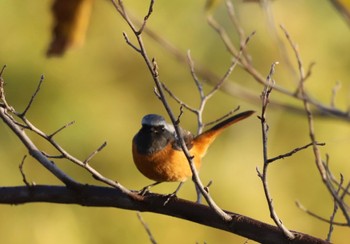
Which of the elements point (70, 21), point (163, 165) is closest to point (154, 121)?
point (163, 165)

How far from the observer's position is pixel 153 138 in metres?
4.65

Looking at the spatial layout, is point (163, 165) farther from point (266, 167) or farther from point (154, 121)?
point (266, 167)

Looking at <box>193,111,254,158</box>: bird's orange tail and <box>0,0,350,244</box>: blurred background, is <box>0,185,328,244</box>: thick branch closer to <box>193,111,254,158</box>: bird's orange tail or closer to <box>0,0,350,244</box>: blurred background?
<box>193,111,254,158</box>: bird's orange tail

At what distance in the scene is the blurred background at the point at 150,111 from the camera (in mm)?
9820

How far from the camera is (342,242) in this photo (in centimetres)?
1041

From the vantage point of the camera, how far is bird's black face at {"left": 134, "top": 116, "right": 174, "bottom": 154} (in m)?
4.61

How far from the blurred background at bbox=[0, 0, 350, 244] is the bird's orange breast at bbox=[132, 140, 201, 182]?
202 inches

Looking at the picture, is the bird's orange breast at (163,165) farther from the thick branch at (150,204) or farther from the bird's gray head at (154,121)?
the thick branch at (150,204)

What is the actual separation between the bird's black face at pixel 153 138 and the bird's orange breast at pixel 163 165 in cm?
3

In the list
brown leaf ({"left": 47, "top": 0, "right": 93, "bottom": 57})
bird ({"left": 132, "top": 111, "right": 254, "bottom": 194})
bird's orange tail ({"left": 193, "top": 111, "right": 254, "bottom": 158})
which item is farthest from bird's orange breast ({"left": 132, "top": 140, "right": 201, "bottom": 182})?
brown leaf ({"left": 47, "top": 0, "right": 93, "bottom": 57})

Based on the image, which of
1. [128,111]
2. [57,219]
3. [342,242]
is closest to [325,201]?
[342,242]

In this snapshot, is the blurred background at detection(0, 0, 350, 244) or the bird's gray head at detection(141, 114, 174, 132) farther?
the blurred background at detection(0, 0, 350, 244)

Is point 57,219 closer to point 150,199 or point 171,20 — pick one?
point 171,20

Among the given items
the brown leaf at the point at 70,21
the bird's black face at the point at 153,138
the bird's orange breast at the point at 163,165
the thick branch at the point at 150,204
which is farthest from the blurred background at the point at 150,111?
the brown leaf at the point at 70,21
